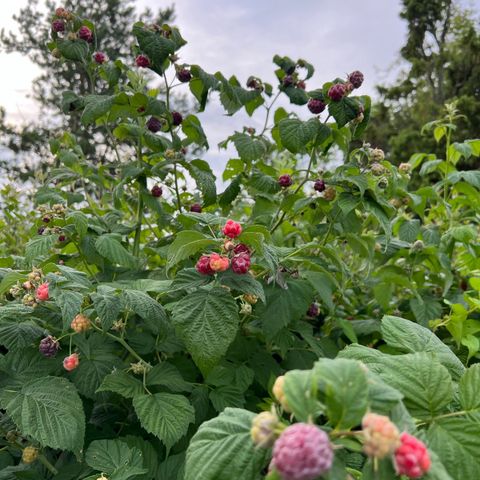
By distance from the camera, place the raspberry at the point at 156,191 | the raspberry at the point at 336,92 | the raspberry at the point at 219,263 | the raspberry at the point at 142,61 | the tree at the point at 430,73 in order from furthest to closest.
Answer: the tree at the point at 430,73 → the raspberry at the point at 156,191 → the raspberry at the point at 142,61 → the raspberry at the point at 336,92 → the raspberry at the point at 219,263

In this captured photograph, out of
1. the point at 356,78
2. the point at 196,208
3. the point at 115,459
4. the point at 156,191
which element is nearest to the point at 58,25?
the point at 156,191

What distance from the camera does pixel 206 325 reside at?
1268mm

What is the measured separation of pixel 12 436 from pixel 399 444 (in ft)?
4.33

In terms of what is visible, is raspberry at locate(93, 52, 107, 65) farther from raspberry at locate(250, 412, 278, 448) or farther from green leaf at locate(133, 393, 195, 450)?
raspberry at locate(250, 412, 278, 448)

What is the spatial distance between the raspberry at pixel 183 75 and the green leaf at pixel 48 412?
1.31m

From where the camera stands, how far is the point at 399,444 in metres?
0.57

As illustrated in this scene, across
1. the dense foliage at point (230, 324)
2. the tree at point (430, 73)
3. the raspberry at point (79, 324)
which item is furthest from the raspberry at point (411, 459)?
the tree at point (430, 73)

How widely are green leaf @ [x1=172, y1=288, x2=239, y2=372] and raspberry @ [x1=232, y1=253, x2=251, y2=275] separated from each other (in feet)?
0.29

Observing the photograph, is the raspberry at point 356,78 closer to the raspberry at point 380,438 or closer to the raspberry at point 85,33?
the raspberry at point 85,33

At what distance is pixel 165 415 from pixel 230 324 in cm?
32

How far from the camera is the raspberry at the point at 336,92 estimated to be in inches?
72.8

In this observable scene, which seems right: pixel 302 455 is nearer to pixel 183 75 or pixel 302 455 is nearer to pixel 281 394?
pixel 281 394

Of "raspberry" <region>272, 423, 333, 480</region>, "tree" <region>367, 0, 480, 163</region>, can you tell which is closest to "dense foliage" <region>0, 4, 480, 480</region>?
"raspberry" <region>272, 423, 333, 480</region>

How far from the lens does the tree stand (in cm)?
2058
